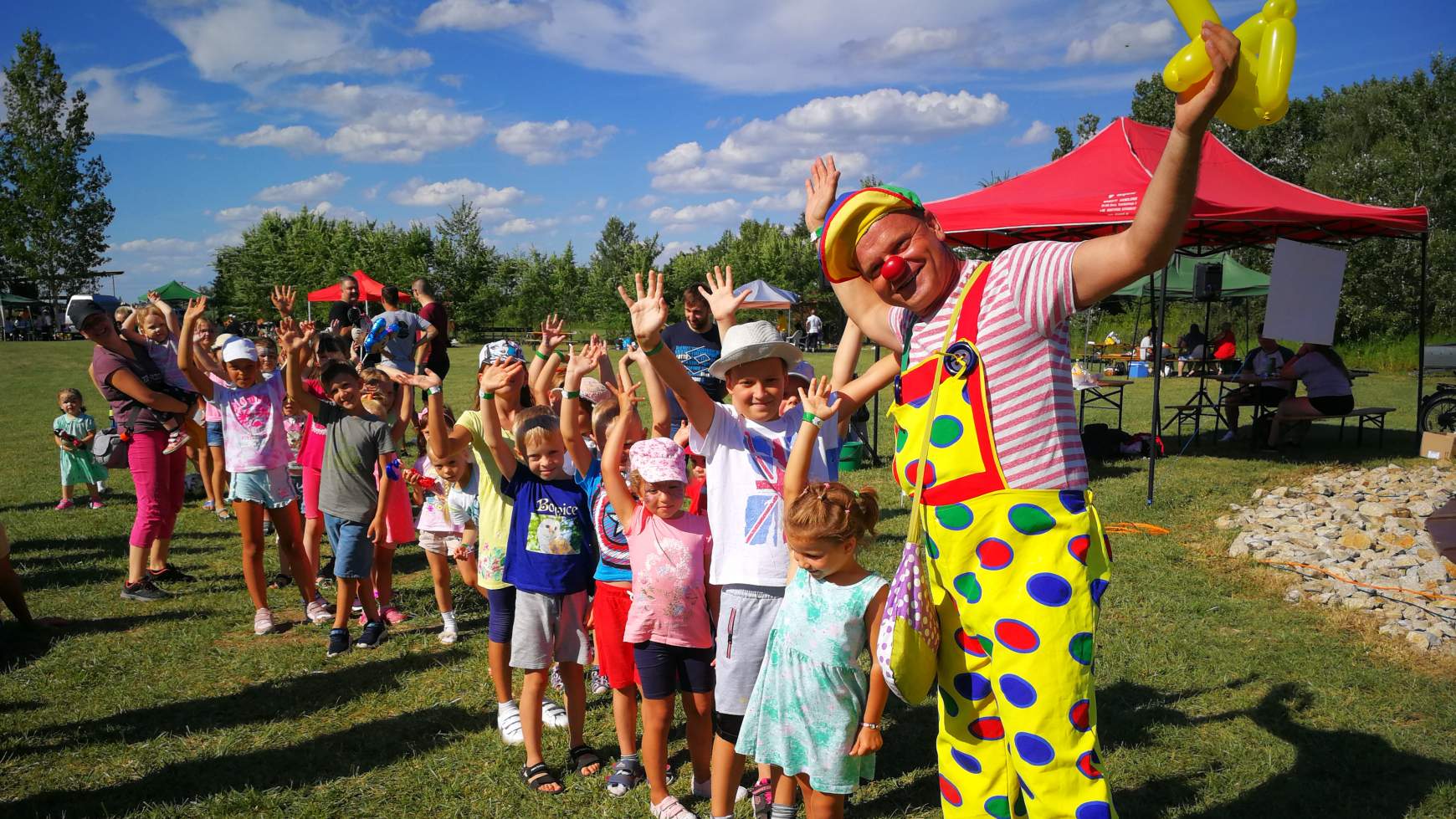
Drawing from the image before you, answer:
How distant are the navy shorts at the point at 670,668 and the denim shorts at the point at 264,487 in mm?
3382

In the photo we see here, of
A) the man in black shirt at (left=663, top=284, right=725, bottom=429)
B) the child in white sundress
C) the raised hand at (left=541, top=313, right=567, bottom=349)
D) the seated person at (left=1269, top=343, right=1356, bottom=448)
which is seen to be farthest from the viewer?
the seated person at (left=1269, top=343, right=1356, bottom=448)

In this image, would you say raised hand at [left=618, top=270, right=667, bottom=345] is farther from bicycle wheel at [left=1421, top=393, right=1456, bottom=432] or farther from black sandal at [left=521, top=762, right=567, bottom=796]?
bicycle wheel at [left=1421, top=393, right=1456, bottom=432]

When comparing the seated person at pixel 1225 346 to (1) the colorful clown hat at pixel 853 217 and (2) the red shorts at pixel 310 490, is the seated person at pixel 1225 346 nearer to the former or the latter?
(2) the red shorts at pixel 310 490

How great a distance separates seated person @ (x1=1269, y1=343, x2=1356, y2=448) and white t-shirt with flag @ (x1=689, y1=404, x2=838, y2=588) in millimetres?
11001

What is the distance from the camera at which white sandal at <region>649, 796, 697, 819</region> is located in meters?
3.40

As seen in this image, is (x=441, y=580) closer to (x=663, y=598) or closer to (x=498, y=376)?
(x=498, y=376)

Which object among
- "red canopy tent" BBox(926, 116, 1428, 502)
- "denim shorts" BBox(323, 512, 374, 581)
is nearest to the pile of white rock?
"red canopy tent" BBox(926, 116, 1428, 502)

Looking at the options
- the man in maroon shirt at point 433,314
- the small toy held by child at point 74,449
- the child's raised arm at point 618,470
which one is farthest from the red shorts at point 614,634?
the small toy held by child at point 74,449

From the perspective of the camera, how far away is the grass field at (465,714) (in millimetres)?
3629

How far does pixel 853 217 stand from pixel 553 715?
3.24 m

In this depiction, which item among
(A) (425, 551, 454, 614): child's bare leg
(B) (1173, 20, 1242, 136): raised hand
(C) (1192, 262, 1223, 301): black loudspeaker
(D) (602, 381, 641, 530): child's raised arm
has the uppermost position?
(C) (1192, 262, 1223, 301): black loudspeaker

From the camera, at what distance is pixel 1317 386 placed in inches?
457

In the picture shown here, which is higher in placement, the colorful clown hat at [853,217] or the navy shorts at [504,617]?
the colorful clown hat at [853,217]

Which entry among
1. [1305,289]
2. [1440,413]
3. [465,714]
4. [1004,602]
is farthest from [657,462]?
[1440,413]
